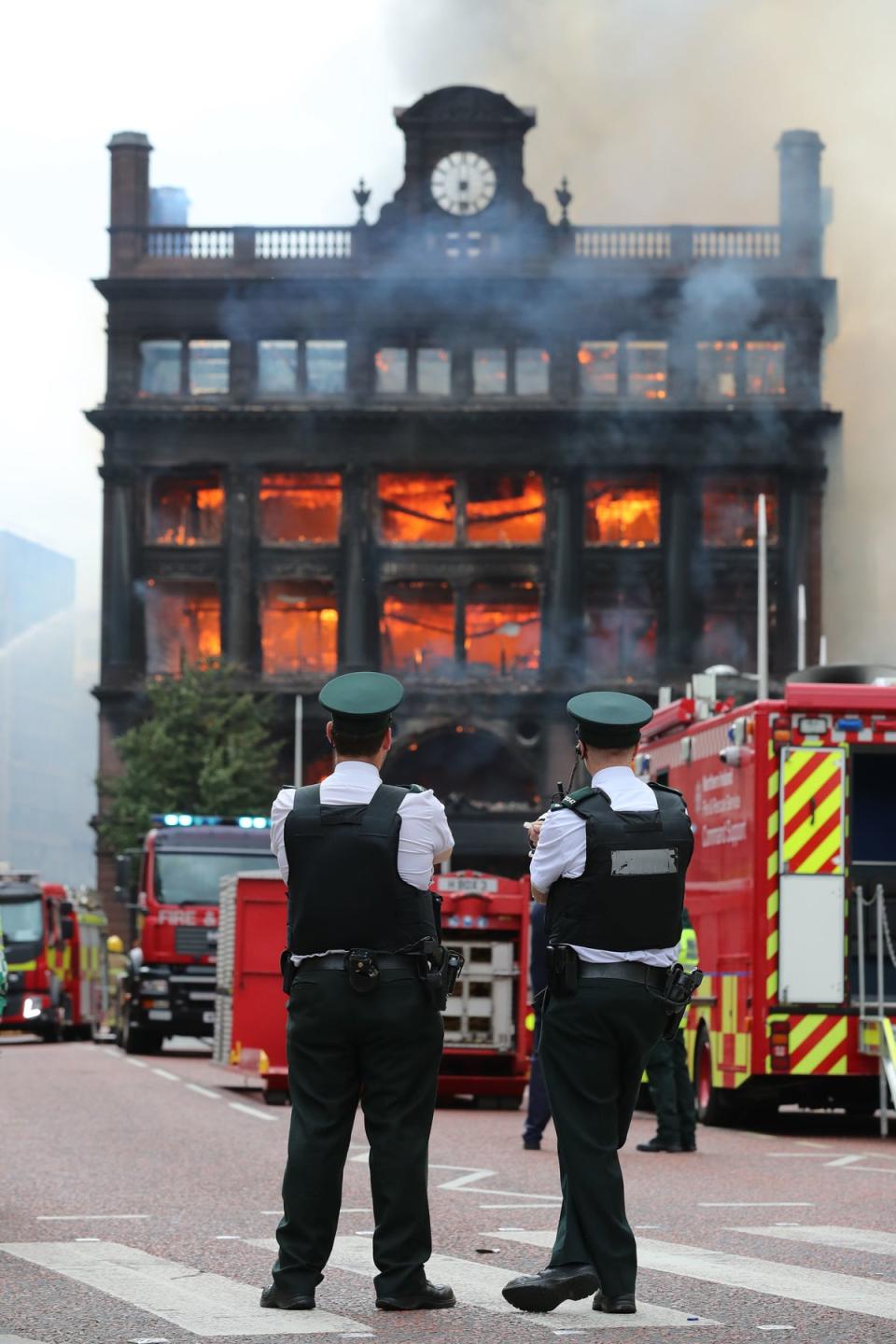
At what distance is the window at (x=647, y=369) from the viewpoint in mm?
62344

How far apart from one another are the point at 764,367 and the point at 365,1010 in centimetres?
5591

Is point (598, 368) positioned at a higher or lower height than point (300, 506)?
higher

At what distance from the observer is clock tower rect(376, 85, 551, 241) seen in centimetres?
6272

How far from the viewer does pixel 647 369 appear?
205 ft

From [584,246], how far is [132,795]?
18.6 m

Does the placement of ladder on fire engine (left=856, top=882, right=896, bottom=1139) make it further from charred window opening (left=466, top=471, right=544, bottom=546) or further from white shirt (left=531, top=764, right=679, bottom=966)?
charred window opening (left=466, top=471, right=544, bottom=546)

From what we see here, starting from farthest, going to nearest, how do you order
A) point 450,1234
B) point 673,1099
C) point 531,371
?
point 531,371 < point 673,1099 < point 450,1234

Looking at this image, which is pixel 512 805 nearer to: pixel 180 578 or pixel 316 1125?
pixel 180 578

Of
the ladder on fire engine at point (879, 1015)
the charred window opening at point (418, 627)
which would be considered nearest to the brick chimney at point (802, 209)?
the charred window opening at point (418, 627)

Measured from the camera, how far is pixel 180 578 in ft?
209

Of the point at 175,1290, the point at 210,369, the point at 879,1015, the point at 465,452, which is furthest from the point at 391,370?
the point at 175,1290

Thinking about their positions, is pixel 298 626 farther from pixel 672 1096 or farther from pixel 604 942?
pixel 604 942

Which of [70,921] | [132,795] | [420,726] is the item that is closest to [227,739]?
[132,795]

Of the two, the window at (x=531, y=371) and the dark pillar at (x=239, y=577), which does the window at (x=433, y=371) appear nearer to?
the window at (x=531, y=371)
